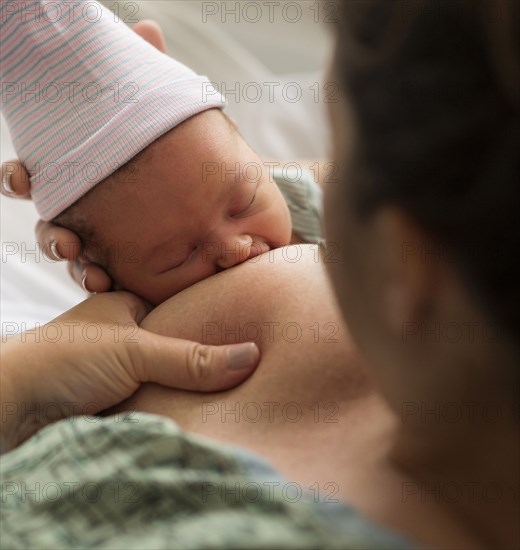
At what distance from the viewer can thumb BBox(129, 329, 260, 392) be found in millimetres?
902

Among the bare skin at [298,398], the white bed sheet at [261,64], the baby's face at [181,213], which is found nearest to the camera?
the bare skin at [298,398]

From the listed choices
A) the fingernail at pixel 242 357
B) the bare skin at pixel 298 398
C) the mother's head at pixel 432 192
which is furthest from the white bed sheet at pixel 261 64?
the mother's head at pixel 432 192

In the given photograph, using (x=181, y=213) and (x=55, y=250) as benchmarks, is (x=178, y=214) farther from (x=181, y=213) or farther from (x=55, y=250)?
(x=55, y=250)

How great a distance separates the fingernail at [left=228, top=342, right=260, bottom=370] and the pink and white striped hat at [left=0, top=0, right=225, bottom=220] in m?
0.33

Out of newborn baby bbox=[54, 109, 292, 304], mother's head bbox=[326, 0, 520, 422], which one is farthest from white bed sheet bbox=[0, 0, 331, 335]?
mother's head bbox=[326, 0, 520, 422]

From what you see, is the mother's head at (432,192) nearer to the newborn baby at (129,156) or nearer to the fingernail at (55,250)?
the newborn baby at (129,156)

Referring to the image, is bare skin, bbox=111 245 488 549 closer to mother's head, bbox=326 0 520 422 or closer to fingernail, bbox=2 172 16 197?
mother's head, bbox=326 0 520 422

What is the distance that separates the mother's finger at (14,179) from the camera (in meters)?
1.15

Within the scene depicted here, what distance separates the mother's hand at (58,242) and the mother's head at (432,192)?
56cm

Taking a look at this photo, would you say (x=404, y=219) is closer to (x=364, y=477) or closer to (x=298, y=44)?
(x=364, y=477)

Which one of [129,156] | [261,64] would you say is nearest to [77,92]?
[129,156]

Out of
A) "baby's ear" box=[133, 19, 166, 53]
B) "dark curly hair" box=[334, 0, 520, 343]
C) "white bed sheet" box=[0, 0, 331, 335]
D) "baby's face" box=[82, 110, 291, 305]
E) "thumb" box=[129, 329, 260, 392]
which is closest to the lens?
"dark curly hair" box=[334, 0, 520, 343]

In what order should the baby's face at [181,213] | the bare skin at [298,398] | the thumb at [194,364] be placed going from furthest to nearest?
the baby's face at [181,213]
the thumb at [194,364]
the bare skin at [298,398]

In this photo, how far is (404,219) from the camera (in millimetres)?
577
